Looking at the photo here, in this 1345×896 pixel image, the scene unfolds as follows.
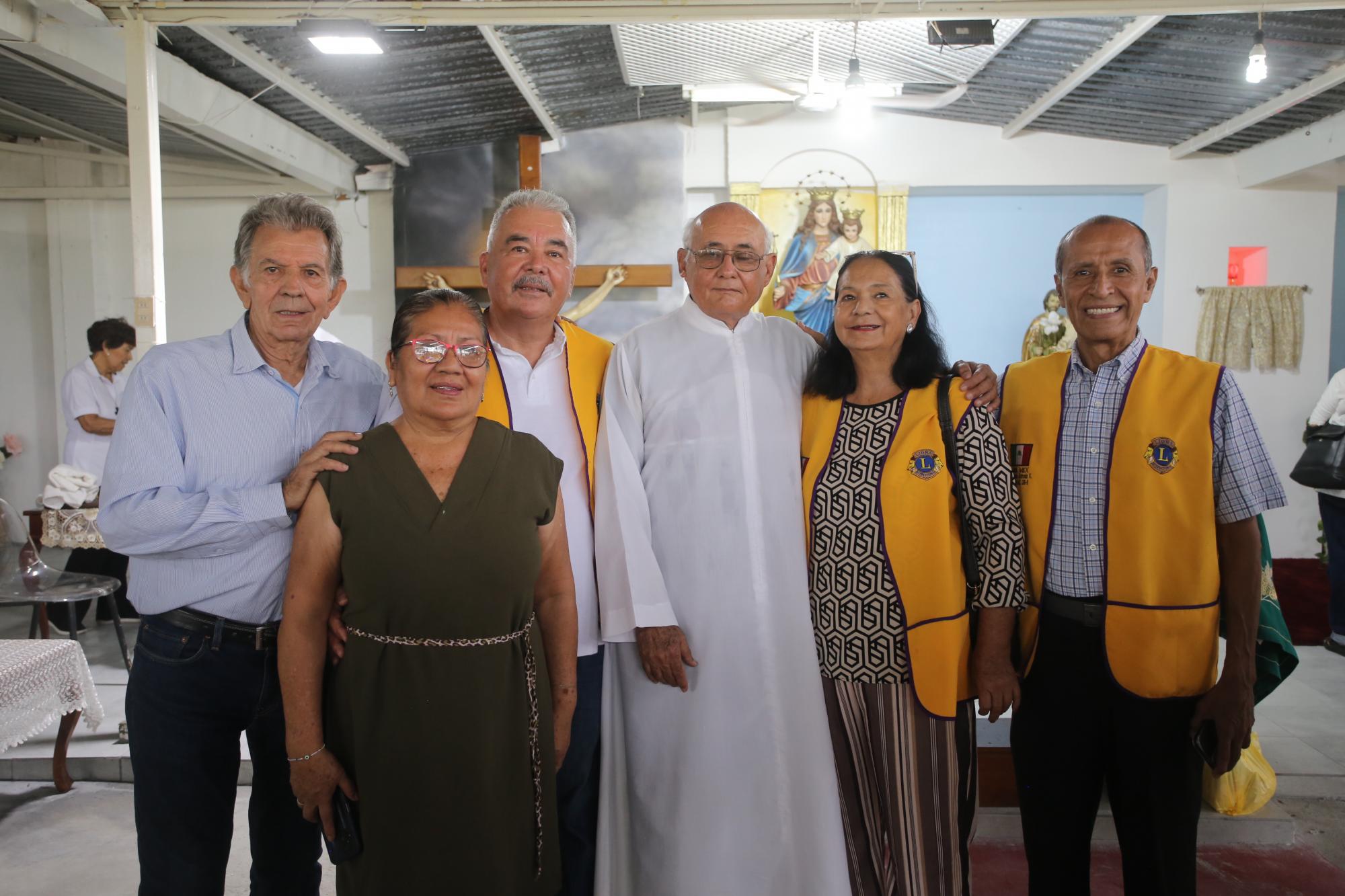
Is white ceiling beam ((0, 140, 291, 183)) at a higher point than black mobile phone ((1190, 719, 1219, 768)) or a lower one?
higher

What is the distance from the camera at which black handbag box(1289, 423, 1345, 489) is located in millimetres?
5105

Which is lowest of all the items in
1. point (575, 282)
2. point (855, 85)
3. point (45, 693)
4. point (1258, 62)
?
point (45, 693)

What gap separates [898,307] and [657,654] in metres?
0.97

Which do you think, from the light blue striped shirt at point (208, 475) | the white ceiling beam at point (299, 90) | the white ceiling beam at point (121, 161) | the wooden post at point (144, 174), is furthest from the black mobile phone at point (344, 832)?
the white ceiling beam at point (121, 161)

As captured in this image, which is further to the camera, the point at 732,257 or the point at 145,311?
the point at 145,311

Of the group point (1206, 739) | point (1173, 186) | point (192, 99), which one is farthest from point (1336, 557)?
point (192, 99)

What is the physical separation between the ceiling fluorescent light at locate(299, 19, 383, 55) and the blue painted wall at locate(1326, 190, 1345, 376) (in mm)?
8041

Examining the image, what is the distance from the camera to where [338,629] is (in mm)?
1745

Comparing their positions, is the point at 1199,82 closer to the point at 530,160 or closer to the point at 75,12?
the point at 530,160

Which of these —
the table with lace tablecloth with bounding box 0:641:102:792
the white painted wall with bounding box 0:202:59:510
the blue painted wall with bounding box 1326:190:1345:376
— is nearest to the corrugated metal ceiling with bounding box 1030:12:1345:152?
the blue painted wall with bounding box 1326:190:1345:376

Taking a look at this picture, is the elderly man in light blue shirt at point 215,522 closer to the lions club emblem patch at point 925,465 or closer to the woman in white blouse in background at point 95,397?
the lions club emblem patch at point 925,465

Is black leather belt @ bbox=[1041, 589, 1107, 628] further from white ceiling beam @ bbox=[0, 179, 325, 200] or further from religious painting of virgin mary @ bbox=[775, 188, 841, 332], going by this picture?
white ceiling beam @ bbox=[0, 179, 325, 200]

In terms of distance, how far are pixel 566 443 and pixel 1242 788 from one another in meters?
2.59

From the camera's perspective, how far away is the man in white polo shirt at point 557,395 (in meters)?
2.20
